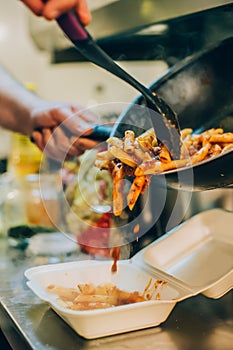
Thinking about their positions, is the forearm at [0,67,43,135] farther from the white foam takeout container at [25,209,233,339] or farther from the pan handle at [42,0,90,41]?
the white foam takeout container at [25,209,233,339]

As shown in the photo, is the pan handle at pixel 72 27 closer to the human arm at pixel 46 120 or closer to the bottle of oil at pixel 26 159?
the human arm at pixel 46 120

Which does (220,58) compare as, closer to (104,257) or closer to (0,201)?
(104,257)

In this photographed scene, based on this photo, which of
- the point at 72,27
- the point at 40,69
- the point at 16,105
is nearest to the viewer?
the point at 72,27

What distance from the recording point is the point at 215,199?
48.6 inches

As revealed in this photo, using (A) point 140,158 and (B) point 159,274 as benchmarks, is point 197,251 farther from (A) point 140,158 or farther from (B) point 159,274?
(A) point 140,158

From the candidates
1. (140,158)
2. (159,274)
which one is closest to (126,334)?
(159,274)

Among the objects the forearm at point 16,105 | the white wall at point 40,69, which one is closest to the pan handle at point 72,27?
the forearm at point 16,105

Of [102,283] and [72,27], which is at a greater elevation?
[72,27]

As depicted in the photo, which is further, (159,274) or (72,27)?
(72,27)

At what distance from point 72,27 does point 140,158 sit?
350 millimetres

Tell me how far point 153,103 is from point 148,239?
0.29m

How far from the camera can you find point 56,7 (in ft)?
3.56

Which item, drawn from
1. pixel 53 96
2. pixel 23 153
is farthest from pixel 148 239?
pixel 53 96

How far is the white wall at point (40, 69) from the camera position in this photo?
2.57m
